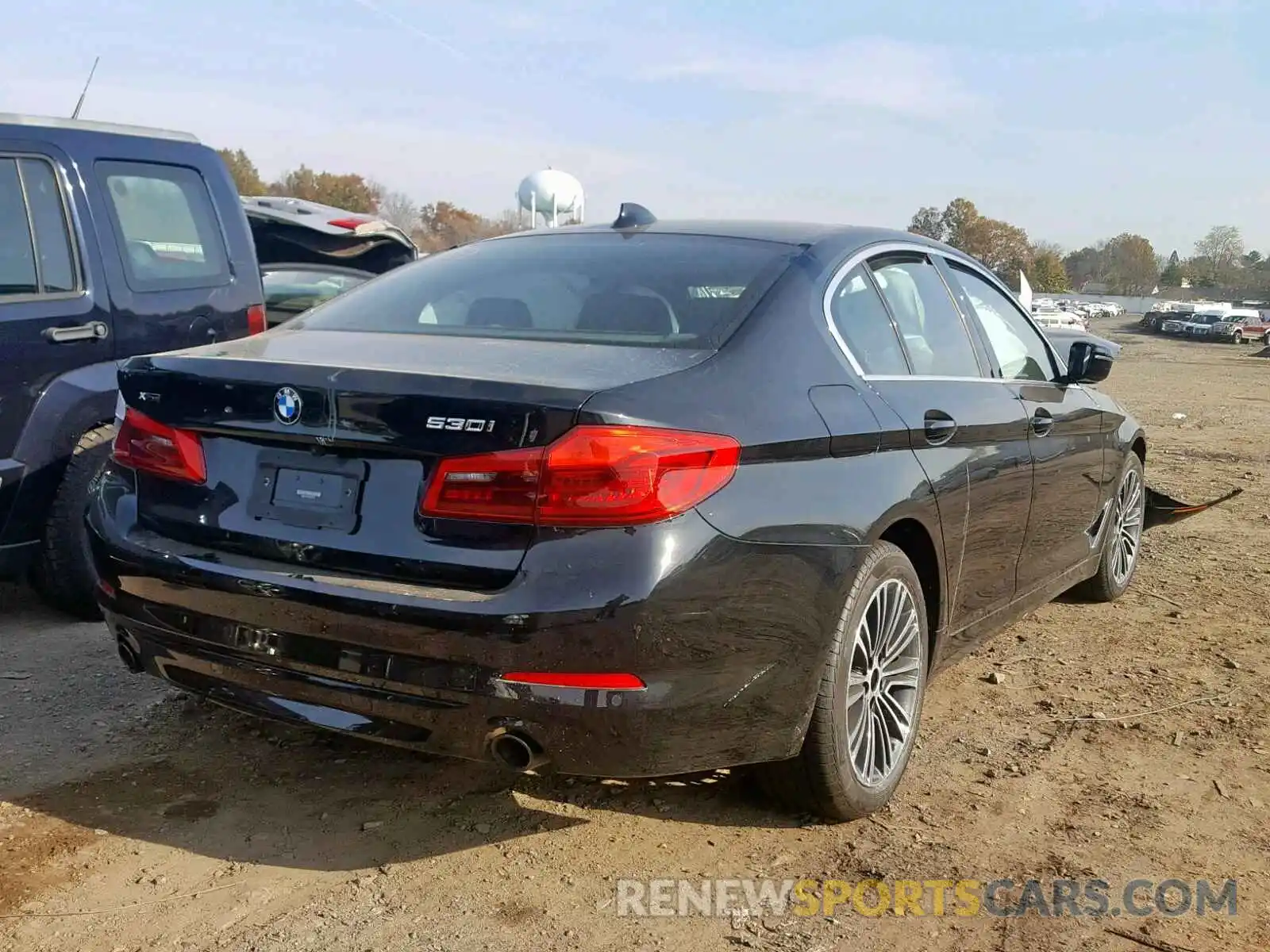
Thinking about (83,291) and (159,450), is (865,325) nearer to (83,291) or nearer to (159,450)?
(159,450)

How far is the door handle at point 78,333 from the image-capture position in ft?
14.8

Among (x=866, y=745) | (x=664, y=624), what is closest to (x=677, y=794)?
(x=866, y=745)

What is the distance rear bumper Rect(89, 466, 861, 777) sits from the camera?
2463 mm

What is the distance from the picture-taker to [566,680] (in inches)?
97.8

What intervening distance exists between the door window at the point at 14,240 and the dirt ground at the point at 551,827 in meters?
1.35

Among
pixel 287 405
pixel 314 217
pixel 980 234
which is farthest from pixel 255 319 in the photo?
pixel 980 234

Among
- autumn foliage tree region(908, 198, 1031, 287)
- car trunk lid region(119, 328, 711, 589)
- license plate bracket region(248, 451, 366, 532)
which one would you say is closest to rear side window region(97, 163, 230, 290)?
car trunk lid region(119, 328, 711, 589)

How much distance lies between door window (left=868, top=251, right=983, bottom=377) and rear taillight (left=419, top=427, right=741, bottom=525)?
1361 millimetres

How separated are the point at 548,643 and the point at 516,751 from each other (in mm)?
287

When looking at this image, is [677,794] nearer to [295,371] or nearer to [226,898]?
[226,898]

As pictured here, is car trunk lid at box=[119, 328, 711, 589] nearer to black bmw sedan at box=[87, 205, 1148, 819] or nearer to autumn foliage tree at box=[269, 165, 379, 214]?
black bmw sedan at box=[87, 205, 1148, 819]

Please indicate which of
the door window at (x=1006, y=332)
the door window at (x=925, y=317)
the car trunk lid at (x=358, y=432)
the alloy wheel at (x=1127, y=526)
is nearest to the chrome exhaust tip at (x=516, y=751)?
the car trunk lid at (x=358, y=432)

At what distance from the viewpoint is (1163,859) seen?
3.00 m

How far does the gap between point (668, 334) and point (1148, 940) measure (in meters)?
1.78
